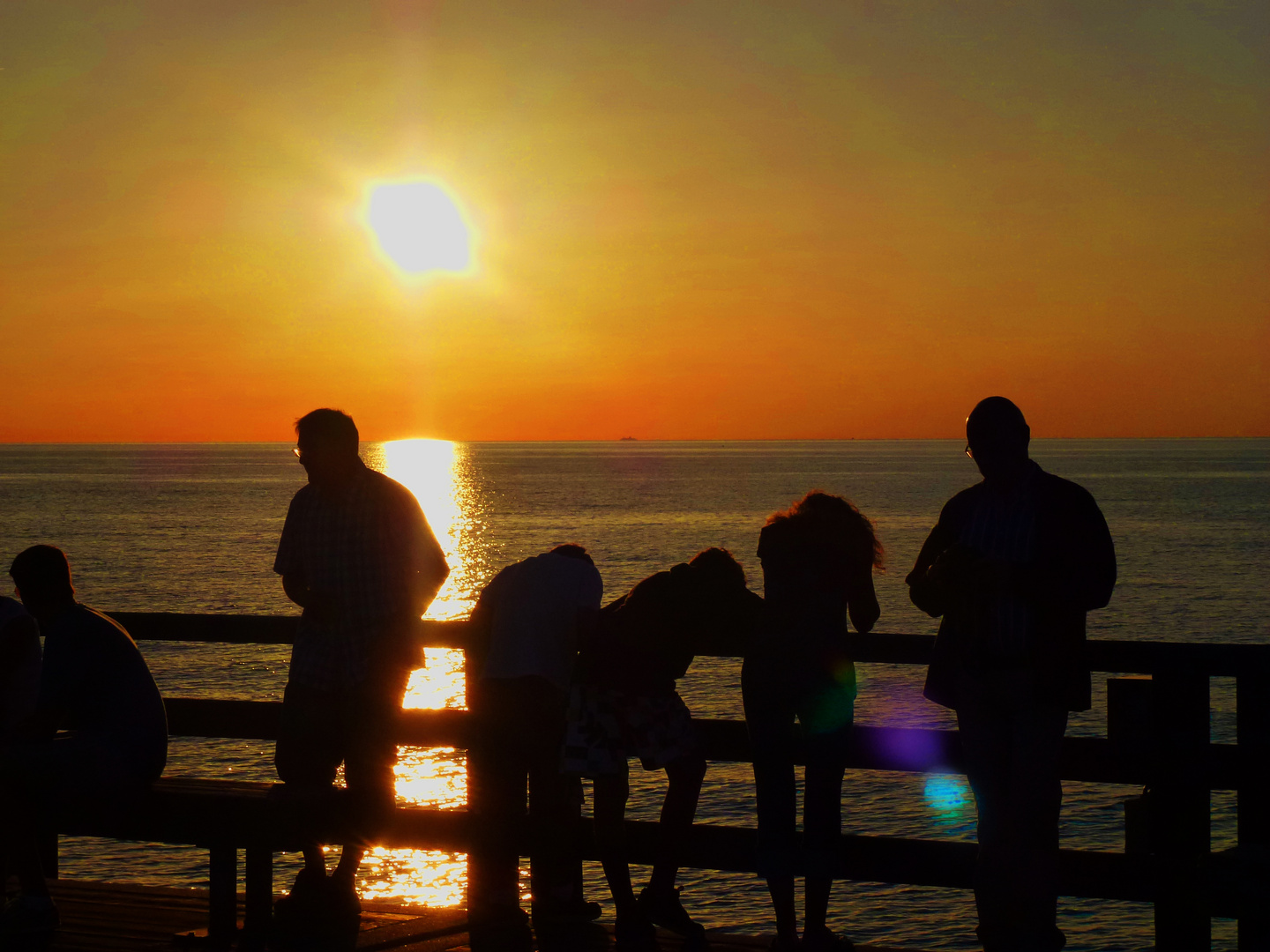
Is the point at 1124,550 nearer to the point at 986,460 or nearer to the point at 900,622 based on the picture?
the point at 900,622

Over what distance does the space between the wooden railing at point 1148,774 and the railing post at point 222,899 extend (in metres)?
1.53

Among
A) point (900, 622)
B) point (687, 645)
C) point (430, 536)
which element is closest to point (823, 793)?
point (687, 645)

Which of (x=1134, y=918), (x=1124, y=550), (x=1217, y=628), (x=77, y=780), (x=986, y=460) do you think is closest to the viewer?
(x=986, y=460)

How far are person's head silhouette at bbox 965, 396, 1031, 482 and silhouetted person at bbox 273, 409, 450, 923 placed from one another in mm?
2146

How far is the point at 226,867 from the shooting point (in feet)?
15.2

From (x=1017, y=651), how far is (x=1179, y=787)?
73cm

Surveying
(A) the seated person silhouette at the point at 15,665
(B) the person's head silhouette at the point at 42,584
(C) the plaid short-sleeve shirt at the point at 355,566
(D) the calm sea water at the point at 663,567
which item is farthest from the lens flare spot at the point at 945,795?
(B) the person's head silhouette at the point at 42,584

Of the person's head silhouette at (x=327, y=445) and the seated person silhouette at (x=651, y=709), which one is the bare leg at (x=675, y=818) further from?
the person's head silhouette at (x=327, y=445)

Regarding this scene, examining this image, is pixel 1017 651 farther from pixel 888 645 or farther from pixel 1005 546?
pixel 888 645

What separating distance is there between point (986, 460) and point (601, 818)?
1.85 metres

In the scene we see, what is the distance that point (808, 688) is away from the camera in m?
4.31

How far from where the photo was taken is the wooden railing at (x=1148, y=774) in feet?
13.3

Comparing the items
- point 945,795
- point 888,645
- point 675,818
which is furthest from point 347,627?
point 945,795

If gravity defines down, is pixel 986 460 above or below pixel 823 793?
above
